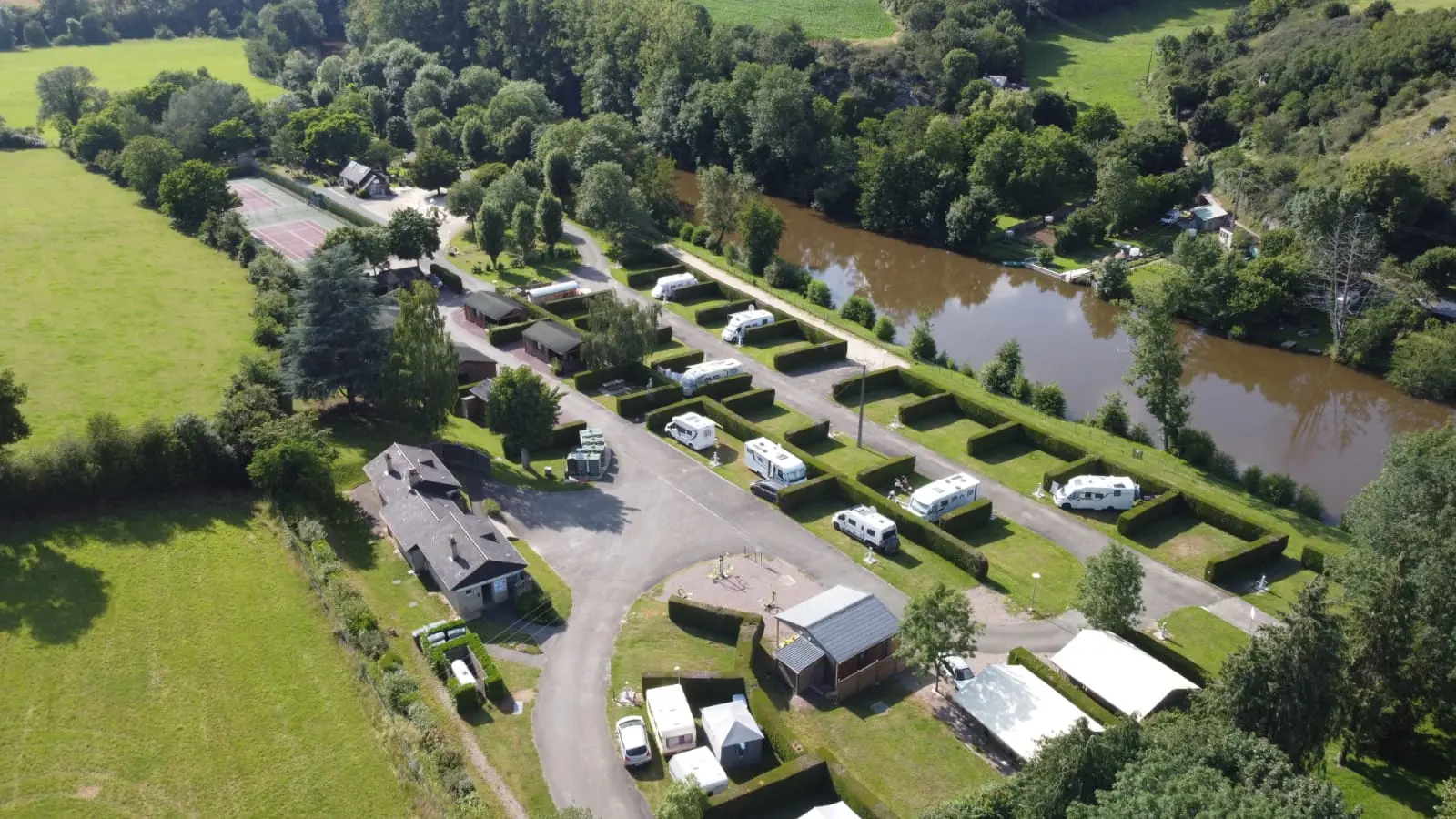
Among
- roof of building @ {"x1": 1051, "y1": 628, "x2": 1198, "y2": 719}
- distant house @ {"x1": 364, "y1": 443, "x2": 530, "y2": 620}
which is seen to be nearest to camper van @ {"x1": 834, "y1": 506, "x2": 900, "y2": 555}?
roof of building @ {"x1": 1051, "y1": 628, "x2": 1198, "y2": 719}

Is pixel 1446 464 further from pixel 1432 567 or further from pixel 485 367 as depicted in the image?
pixel 485 367

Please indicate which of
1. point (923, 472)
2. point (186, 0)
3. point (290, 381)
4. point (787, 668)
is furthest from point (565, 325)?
point (186, 0)

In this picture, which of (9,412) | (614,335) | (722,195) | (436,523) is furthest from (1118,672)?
(722,195)

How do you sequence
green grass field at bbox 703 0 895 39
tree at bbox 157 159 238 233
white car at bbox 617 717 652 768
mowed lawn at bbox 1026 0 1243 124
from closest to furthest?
white car at bbox 617 717 652 768, tree at bbox 157 159 238 233, mowed lawn at bbox 1026 0 1243 124, green grass field at bbox 703 0 895 39

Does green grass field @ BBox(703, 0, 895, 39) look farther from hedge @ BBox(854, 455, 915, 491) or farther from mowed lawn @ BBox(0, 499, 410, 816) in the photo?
mowed lawn @ BBox(0, 499, 410, 816)

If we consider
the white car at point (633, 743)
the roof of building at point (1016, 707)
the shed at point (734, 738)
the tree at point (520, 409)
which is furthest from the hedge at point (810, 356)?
the white car at point (633, 743)

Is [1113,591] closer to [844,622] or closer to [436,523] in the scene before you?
[844,622]

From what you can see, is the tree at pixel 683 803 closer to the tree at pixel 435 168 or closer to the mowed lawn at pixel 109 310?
the mowed lawn at pixel 109 310

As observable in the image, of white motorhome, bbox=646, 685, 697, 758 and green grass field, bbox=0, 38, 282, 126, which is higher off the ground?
green grass field, bbox=0, 38, 282, 126

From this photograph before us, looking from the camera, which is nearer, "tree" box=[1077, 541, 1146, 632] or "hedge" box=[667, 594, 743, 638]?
"tree" box=[1077, 541, 1146, 632]
